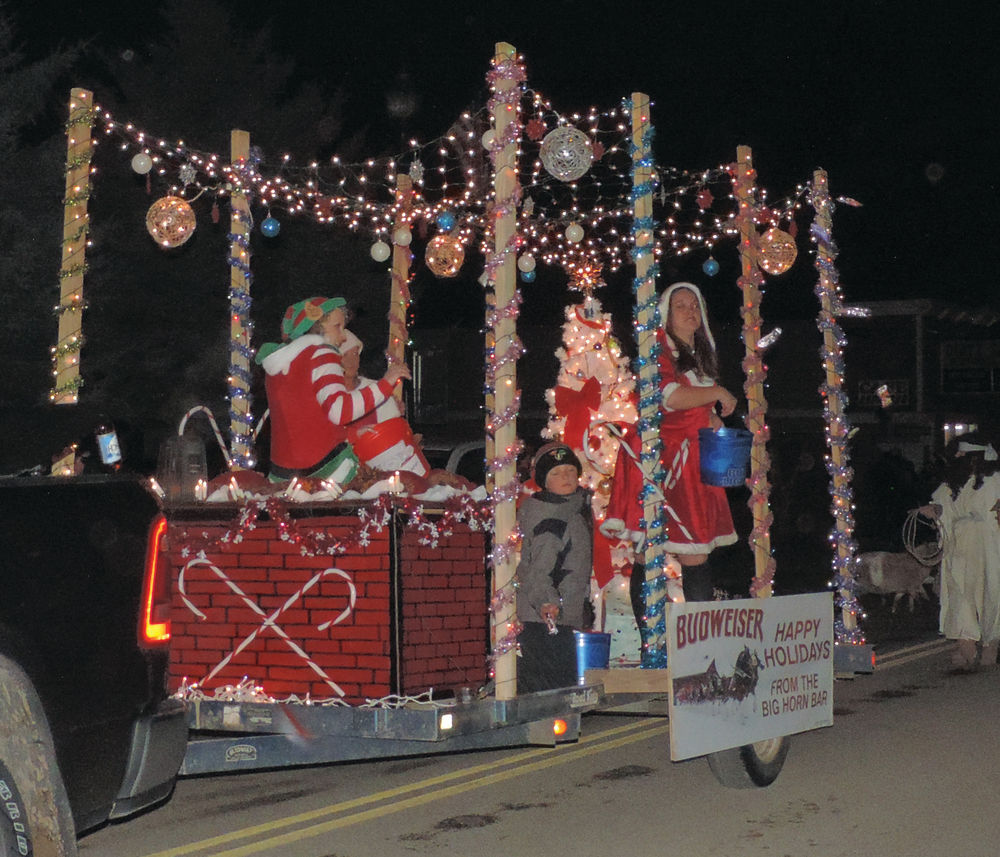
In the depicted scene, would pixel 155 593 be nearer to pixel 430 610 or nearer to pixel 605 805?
pixel 430 610

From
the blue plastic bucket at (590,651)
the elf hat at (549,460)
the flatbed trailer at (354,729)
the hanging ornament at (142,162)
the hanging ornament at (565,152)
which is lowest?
the flatbed trailer at (354,729)

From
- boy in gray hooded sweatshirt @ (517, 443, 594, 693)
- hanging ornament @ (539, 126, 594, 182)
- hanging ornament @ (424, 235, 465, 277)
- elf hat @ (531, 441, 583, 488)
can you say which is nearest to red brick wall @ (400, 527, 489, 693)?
boy in gray hooded sweatshirt @ (517, 443, 594, 693)

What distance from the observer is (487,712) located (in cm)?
629

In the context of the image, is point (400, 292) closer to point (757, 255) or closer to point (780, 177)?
point (757, 255)

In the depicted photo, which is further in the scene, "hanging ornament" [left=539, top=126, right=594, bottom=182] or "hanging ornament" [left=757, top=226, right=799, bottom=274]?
"hanging ornament" [left=757, top=226, right=799, bottom=274]

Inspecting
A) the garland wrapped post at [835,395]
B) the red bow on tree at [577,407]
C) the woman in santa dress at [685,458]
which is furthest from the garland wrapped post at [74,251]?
the red bow on tree at [577,407]

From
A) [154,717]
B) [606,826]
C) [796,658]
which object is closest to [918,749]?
[796,658]

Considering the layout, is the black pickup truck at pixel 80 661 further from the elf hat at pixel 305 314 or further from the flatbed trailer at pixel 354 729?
the elf hat at pixel 305 314

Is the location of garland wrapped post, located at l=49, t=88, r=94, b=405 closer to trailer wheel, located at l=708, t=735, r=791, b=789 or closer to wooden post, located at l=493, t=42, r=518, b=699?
wooden post, located at l=493, t=42, r=518, b=699

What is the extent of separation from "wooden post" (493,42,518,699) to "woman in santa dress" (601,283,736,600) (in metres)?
2.05

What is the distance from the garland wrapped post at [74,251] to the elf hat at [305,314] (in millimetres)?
1327

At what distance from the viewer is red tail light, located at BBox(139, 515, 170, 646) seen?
4.93m

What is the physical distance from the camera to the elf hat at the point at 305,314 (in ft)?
25.7

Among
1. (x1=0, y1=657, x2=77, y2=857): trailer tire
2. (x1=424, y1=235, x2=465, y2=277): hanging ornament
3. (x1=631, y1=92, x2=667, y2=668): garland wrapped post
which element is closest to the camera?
(x1=0, y1=657, x2=77, y2=857): trailer tire
